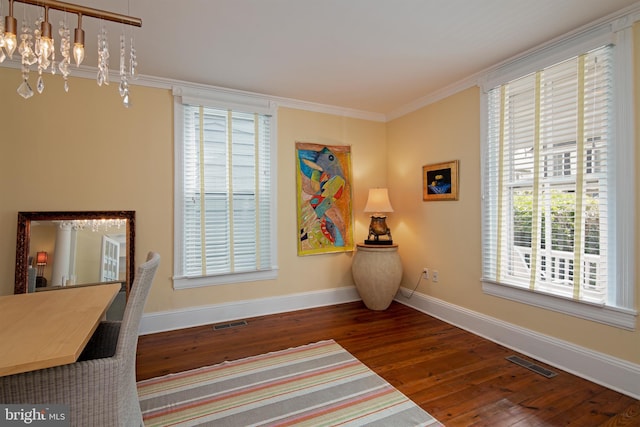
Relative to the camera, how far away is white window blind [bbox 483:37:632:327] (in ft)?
6.91

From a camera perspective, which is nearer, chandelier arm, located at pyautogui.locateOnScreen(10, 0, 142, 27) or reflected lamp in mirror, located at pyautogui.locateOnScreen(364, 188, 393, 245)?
chandelier arm, located at pyautogui.locateOnScreen(10, 0, 142, 27)

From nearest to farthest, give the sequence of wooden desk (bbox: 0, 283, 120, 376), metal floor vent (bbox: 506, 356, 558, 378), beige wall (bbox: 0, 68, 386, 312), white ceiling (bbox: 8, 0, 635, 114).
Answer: wooden desk (bbox: 0, 283, 120, 376), white ceiling (bbox: 8, 0, 635, 114), metal floor vent (bbox: 506, 356, 558, 378), beige wall (bbox: 0, 68, 386, 312)

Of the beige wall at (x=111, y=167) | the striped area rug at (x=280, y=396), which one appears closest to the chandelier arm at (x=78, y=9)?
the beige wall at (x=111, y=167)

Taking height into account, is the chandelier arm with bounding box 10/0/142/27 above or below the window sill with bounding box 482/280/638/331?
above

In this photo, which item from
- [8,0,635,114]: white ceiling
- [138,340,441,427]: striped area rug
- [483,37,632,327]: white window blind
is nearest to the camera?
[138,340,441,427]: striped area rug

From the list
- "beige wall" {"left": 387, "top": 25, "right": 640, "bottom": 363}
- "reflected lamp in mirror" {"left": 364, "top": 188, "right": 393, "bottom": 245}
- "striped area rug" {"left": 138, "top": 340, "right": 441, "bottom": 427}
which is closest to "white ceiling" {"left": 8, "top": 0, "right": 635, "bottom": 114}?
"beige wall" {"left": 387, "top": 25, "right": 640, "bottom": 363}

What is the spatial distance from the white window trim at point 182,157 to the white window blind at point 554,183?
218cm

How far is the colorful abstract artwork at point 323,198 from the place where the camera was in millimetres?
3676

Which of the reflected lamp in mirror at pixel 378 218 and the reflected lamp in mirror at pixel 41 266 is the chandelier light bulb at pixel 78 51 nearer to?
the reflected lamp in mirror at pixel 41 266

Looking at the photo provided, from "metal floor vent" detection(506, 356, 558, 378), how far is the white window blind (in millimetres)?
467

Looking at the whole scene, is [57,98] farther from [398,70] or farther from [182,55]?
[398,70]

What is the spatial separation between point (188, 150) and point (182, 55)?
3.02 ft

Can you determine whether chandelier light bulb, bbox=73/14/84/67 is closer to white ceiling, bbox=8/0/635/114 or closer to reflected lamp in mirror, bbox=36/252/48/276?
white ceiling, bbox=8/0/635/114

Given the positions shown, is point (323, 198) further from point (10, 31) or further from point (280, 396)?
point (10, 31)
